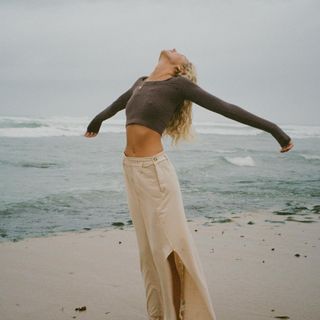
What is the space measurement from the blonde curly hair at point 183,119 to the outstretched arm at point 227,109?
16 centimetres

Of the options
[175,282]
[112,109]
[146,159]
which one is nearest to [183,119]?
[146,159]

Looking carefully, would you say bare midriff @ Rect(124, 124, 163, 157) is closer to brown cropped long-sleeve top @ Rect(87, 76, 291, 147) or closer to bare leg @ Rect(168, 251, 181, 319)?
brown cropped long-sleeve top @ Rect(87, 76, 291, 147)

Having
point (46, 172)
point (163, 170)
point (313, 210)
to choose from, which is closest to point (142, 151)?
point (163, 170)

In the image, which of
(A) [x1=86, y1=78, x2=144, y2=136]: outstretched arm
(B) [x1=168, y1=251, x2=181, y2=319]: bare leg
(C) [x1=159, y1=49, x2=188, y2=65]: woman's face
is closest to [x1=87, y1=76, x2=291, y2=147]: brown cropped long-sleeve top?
(C) [x1=159, y1=49, x2=188, y2=65]: woman's face

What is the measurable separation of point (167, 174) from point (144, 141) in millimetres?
268

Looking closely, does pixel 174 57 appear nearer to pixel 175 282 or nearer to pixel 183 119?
pixel 183 119

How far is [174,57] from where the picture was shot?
123 inches

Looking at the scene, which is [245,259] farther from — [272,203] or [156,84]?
[272,203]

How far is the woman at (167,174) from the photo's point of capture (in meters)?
3.00

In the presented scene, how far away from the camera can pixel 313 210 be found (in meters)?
8.34

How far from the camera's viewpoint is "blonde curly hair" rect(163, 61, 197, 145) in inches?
124

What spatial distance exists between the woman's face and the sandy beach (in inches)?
80.3

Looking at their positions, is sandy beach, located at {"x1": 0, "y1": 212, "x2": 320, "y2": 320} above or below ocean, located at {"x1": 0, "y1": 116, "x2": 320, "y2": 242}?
above

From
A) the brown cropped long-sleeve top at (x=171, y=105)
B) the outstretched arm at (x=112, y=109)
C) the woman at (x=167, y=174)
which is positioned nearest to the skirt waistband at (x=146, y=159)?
the woman at (x=167, y=174)
